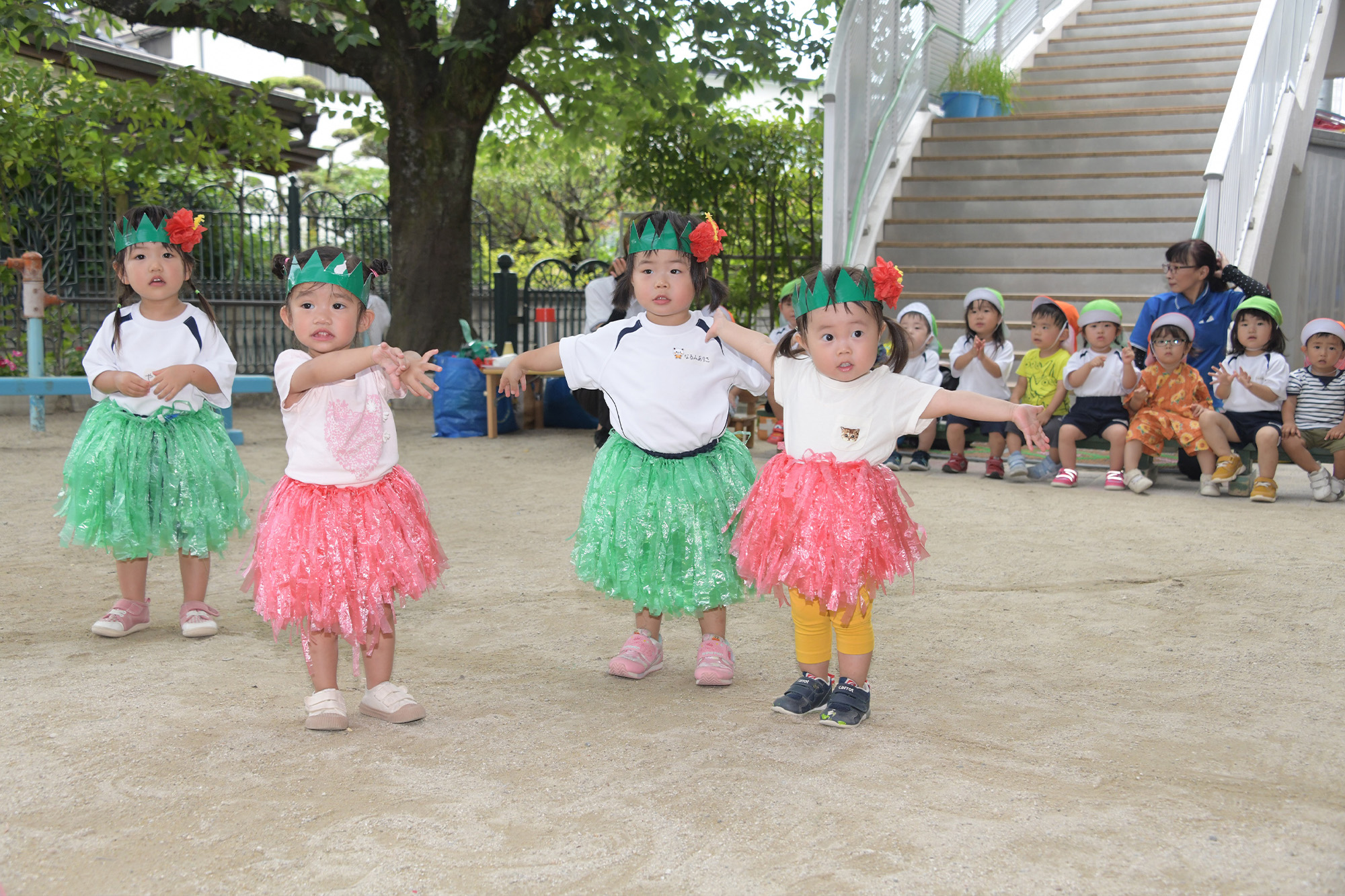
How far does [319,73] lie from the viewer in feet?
107

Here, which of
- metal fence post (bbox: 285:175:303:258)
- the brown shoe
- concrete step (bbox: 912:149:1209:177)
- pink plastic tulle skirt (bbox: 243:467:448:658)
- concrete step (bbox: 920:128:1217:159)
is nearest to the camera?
pink plastic tulle skirt (bbox: 243:467:448:658)

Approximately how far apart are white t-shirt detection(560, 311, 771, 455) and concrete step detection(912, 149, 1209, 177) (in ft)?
22.4

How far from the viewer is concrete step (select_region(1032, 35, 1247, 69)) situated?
10188mm

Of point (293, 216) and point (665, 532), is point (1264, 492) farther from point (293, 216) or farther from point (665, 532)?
point (293, 216)

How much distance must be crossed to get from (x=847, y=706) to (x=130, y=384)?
2.26 m

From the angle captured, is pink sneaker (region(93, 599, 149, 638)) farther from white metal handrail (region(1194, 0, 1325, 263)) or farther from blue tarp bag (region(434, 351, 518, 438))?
white metal handrail (region(1194, 0, 1325, 263))

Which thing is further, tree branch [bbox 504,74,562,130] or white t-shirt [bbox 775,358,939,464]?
tree branch [bbox 504,74,562,130]

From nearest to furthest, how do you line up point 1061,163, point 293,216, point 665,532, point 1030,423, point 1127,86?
point 1030,423 < point 665,532 < point 1061,163 < point 1127,86 < point 293,216

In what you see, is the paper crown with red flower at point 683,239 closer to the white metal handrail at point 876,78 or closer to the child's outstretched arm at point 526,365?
the child's outstretched arm at point 526,365

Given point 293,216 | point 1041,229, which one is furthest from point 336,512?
point 293,216

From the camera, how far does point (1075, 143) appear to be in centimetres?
953

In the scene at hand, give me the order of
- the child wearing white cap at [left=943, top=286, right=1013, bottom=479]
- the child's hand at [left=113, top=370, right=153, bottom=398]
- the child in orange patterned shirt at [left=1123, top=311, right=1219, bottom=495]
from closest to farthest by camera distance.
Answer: the child's hand at [left=113, top=370, right=153, bottom=398] < the child in orange patterned shirt at [left=1123, top=311, right=1219, bottom=495] < the child wearing white cap at [left=943, top=286, right=1013, bottom=479]

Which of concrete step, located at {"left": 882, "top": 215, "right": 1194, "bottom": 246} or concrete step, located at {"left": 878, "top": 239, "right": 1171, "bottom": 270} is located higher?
concrete step, located at {"left": 882, "top": 215, "right": 1194, "bottom": 246}

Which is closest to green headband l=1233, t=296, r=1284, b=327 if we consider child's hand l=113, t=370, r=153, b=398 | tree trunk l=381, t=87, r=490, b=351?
child's hand l=113, t=370, r=153, b=398
